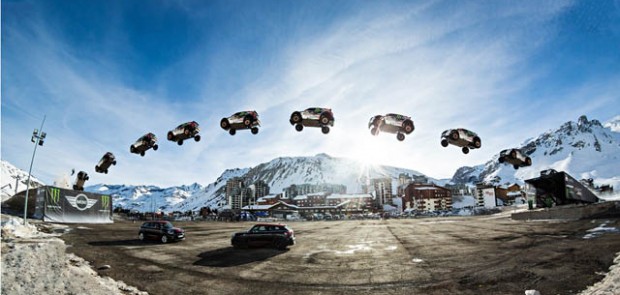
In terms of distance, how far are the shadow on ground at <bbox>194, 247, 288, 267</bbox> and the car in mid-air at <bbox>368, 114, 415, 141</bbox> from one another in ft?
35.9

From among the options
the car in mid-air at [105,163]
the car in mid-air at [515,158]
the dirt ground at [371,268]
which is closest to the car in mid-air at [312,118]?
the dirt ground at [371,268]

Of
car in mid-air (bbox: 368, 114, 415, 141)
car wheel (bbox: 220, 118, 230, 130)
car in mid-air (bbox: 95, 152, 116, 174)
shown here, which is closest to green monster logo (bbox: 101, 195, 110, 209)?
car in mid-air (bbox: 95, 152, 116, 174)

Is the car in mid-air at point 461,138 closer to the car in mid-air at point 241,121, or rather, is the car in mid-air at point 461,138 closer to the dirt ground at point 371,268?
the dirt ground at point 371,268

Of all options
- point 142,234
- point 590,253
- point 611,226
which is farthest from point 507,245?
point 142,234

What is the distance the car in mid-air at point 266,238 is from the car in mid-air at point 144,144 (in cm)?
1043

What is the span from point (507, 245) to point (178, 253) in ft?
67.9

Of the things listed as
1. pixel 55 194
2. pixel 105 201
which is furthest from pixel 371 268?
pixel 105 201

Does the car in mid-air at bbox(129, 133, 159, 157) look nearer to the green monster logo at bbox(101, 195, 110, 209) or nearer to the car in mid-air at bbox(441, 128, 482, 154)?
the car in mid-air at bbox(441, 128, 482, 154)

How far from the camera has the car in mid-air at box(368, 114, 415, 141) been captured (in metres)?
9.88

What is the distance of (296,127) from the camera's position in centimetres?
1012

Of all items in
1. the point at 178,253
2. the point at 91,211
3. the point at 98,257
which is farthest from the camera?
the point at 91,211

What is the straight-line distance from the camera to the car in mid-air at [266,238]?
2159cm

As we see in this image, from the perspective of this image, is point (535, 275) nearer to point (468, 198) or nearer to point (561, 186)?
point (561, 186)

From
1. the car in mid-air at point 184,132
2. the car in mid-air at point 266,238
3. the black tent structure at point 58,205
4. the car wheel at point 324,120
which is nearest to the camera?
the car wheel at point 324,120
